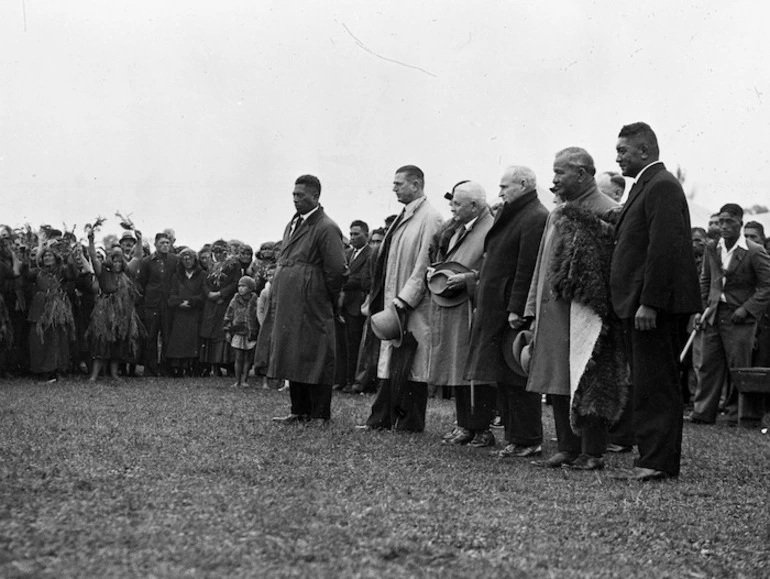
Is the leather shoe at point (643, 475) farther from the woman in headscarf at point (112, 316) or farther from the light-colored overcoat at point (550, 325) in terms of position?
the woman in headscarf at point (112, 316)

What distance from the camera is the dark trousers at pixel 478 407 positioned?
8.84m

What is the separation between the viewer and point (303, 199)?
10117 millimetres

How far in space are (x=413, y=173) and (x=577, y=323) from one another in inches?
115

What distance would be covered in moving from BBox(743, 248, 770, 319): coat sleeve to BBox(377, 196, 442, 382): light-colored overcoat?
13.9 feet

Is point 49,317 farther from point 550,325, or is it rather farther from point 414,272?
point 550,325

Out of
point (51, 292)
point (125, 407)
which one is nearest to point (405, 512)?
point (125, 407)

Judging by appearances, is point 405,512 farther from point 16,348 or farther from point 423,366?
point 16,348

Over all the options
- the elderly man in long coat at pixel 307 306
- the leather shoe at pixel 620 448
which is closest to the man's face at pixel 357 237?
the elderly man in long coat at pixel 307 306

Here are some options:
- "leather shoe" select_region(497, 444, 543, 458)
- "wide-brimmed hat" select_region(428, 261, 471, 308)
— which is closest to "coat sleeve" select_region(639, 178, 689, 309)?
"leather shoe" select_region(497, 444, 543, 458)

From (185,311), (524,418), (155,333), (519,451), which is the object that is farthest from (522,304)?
(155,333)

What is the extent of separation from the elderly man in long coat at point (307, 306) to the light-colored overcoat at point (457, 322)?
43.9 inches

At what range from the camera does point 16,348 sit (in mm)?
15812

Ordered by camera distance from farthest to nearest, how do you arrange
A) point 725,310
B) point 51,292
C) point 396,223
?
1. point 51,292
2. point 725,310
3. point 396,223

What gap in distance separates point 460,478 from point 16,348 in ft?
34.9
